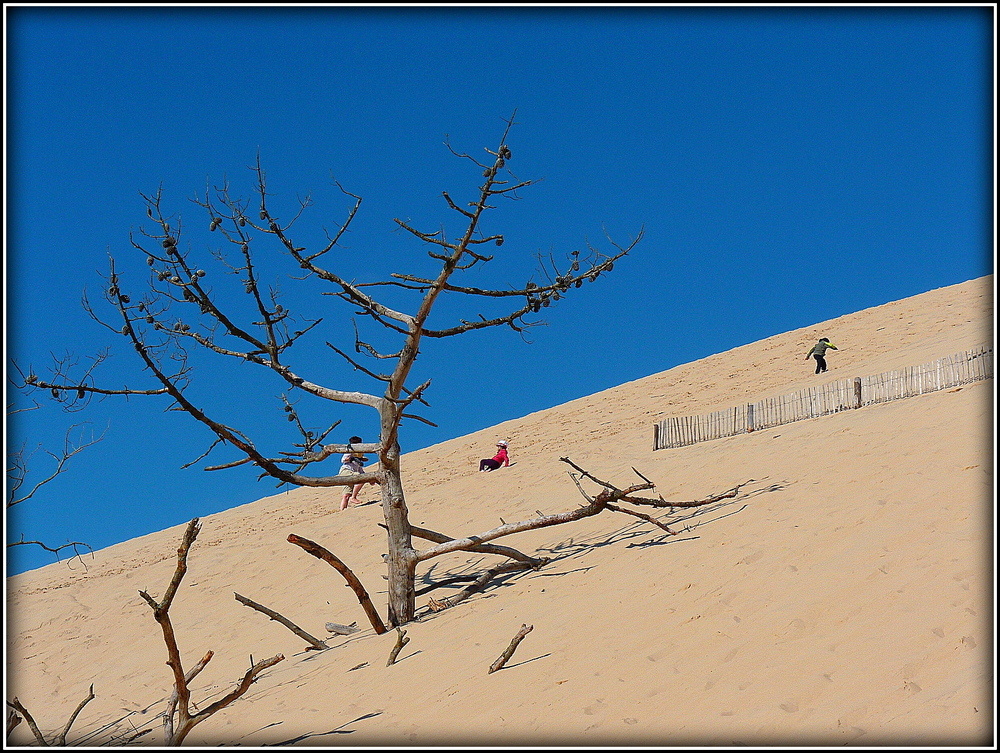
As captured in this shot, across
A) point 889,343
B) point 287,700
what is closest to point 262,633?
point 287,700

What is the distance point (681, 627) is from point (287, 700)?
11.8 ft

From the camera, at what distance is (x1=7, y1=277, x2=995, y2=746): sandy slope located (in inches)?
204

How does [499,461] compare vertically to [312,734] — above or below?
above

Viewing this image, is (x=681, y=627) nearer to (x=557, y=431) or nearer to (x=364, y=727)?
(x=364, y=727)

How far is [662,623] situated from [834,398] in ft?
31.5

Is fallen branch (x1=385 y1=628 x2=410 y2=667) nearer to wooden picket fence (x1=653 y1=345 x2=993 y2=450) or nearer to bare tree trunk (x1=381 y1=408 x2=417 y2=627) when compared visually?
bare tree trunk (x1=381 y1=408 x2=417 y2=627)

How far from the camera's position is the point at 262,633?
11664 mm

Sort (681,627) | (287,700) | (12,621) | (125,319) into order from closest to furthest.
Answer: (681,627) → (287,700) → (125,319) → (12,621)

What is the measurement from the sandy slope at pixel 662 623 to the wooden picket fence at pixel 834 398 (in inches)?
22.5

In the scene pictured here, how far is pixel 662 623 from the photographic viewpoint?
683 centimetres

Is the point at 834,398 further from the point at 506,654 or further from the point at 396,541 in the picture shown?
the point at 506,654

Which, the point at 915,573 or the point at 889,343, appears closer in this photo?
Result: the point at 915,573

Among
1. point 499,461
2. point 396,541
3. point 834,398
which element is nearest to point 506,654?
point 396,541

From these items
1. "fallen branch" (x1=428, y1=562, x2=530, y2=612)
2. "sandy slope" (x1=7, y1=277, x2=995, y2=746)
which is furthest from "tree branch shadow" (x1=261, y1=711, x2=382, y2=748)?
"fallen branch" (x1=428, y1=562, x2=530, y2=612)
